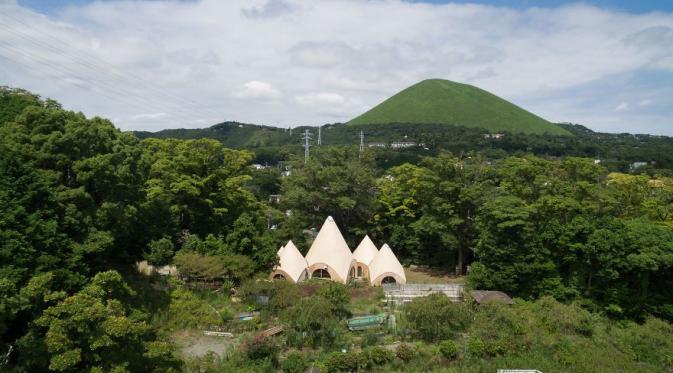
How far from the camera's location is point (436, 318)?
1540cm

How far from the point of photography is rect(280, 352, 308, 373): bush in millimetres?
13273

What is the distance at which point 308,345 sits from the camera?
49.9ft

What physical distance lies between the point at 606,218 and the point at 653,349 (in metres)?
6.87

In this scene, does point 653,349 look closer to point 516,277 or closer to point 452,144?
point 516,277

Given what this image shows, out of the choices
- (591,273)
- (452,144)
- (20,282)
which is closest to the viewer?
(20,282)

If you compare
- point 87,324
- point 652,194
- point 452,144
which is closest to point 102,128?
point 87,324

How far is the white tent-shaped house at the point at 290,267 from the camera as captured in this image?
74.6 ft

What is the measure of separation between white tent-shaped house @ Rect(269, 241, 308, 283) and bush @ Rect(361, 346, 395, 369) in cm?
913

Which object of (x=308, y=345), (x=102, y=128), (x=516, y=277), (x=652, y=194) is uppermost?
(x=102, y=128)

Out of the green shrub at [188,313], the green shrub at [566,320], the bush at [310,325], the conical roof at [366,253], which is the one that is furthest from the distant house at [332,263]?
the green shrub at [566,320]

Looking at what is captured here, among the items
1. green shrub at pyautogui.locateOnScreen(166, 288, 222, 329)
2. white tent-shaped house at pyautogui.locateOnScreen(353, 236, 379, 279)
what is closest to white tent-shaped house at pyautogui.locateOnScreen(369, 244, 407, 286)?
white tent-shaped house at pyautogui.locateOnScreen(353, 236, 379, 279)

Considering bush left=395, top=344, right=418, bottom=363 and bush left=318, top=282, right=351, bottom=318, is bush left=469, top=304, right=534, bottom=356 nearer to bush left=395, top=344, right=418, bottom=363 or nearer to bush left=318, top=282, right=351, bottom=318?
bush left=395, top=344, right=418, bottom=363

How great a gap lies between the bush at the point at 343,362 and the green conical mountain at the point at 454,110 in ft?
400

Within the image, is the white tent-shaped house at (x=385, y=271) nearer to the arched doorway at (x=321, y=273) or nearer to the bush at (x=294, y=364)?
the arched doorway at (x=321, y=273)
